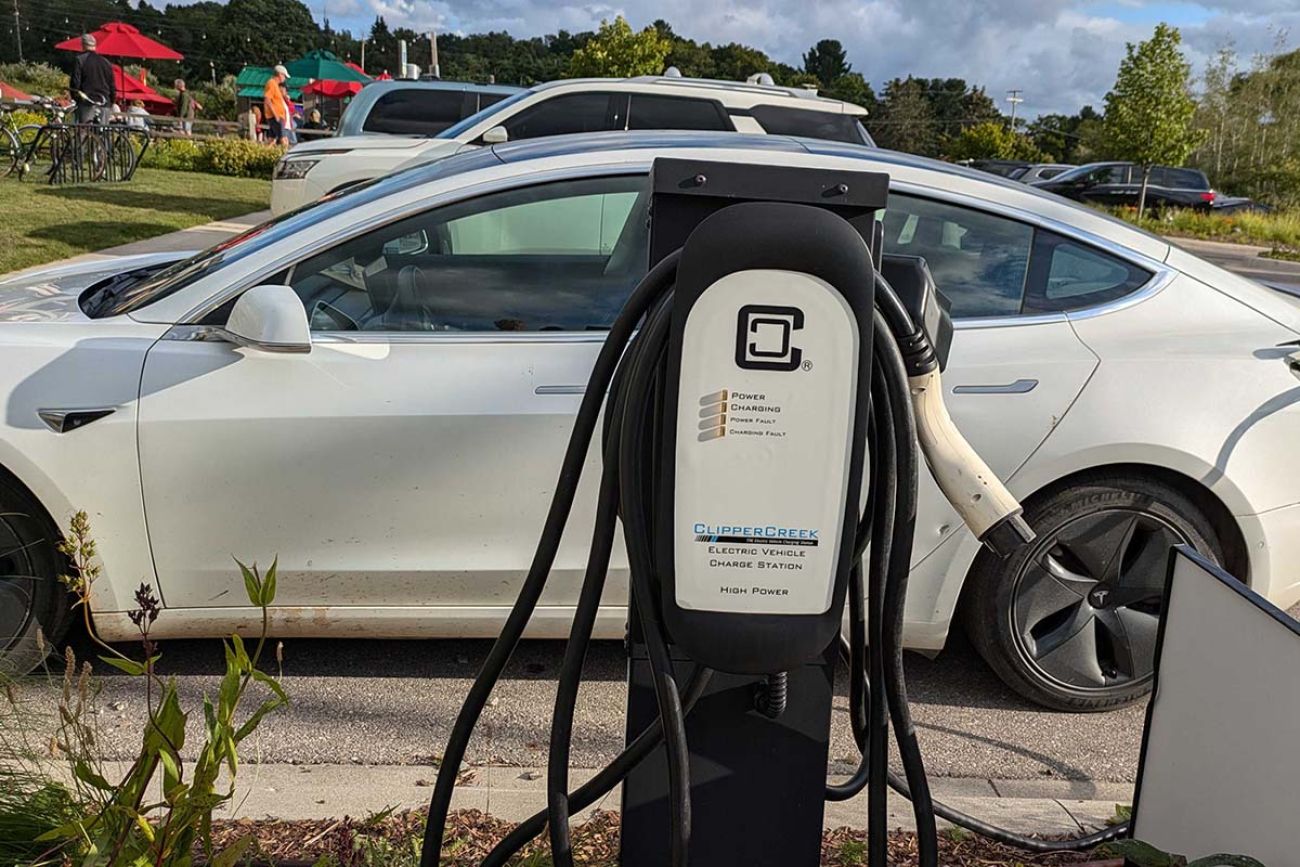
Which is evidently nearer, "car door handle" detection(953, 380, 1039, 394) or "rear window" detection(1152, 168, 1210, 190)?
"car door handle" detection(953, 380, 1039, 394)

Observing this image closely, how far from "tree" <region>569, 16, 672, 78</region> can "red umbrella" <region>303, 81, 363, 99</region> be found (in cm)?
1092

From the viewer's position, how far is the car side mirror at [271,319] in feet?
10.2

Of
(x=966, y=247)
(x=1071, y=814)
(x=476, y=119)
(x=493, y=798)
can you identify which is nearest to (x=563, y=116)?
(x=476, y=119)

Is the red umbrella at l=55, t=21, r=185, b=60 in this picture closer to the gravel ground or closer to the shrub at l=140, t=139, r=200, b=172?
the shrub at l=140, t=139, r=200, b=172

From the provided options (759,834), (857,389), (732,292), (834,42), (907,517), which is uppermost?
(834,42)

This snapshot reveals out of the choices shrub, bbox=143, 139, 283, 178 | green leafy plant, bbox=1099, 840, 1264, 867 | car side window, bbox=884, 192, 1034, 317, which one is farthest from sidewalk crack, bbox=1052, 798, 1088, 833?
shrub, bbox=143, 139, 283, 178

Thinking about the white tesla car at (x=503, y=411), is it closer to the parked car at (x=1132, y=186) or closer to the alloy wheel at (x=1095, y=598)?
the alloy wheel at (x=1095, y=598)

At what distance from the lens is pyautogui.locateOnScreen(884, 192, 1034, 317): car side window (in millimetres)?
3482

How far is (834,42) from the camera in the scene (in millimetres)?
108250

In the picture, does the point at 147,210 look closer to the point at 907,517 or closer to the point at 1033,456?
the point at 1033,456

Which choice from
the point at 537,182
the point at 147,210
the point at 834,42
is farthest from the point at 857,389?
the point at 834,42

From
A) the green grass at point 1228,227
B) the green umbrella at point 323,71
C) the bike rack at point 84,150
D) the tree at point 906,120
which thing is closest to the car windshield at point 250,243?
the bike rack at point 84,150

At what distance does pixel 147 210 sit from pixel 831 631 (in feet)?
47.8

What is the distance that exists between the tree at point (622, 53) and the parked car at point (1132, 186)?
10838 mm
